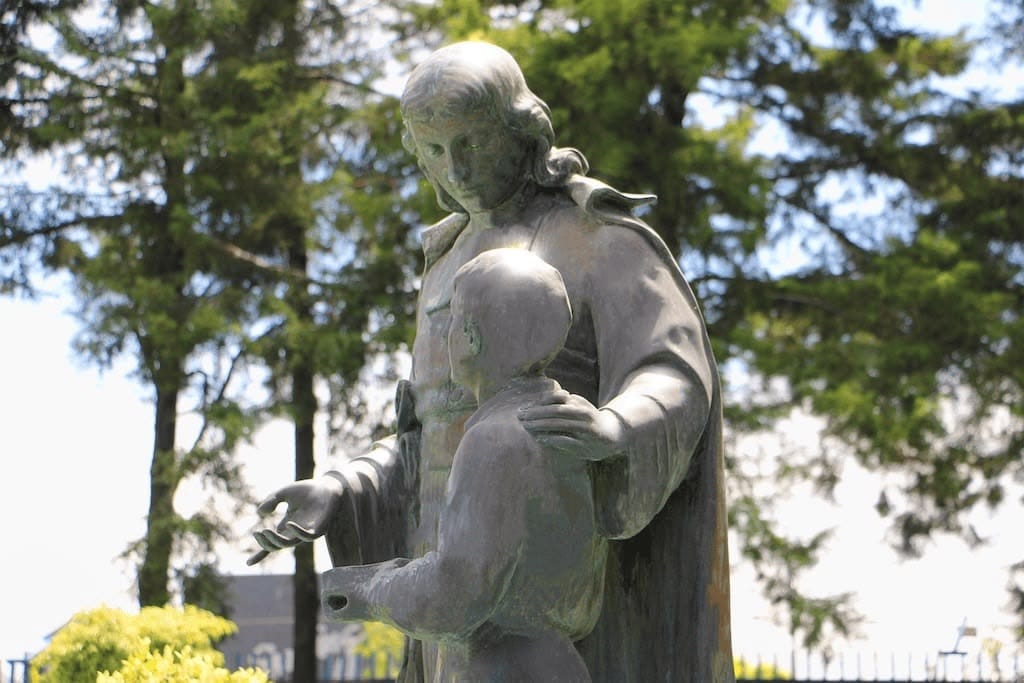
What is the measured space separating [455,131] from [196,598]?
13.7m

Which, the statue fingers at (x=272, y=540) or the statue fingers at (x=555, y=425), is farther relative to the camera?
the statue fingers at (x=272, y=540)

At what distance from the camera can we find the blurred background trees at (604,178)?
15.2 m

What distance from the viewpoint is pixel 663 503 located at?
3631 millimetres

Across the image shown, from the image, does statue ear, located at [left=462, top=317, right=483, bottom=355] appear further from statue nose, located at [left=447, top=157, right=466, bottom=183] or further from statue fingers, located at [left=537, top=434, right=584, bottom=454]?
statue nose, located at [left=447, top=157, right=466, bottom=183]

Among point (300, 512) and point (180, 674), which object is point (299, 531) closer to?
point (300, 512)

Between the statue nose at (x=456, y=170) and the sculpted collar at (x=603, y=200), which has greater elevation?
the statue nose at (x=456, y=170)

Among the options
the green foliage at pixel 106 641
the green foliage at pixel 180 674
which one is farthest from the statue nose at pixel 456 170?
the green foliage at pixel 106 641

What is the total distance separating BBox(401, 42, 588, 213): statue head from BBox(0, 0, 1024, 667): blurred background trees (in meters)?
10.2

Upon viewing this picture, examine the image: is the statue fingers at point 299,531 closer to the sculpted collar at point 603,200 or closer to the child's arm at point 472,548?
the child's arm at point 472,548

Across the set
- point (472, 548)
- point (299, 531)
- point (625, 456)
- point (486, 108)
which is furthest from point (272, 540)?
point (486, 108)

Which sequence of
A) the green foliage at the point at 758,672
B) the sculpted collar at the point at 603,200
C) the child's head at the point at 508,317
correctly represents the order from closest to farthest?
the child's head at the point at 508,317 → the sculpted collar at the point at 603,200 → the green foliage at the point at 758,672

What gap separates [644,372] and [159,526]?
519 inches

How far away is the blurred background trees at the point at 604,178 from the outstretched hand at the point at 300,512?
10533 millimetres

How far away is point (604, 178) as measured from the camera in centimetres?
1482
